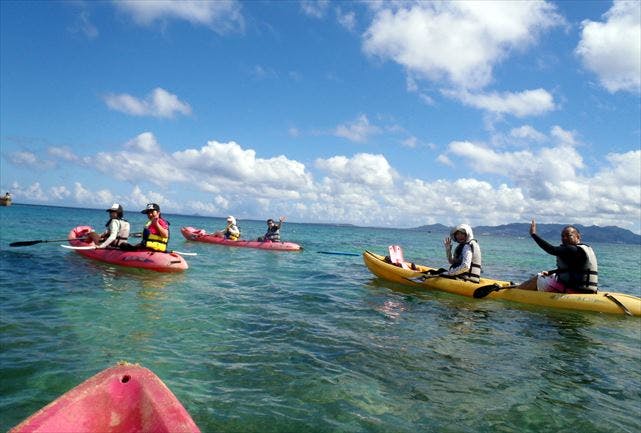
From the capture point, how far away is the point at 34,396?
15.9ft

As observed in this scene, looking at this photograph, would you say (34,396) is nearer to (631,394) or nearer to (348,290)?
(631,394)

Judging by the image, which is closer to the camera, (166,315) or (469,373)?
(469,373)

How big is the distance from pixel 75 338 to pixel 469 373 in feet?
21.0

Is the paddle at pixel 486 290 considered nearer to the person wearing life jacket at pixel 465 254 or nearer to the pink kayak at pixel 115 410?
the person wearing life jacket at pixel 465 254

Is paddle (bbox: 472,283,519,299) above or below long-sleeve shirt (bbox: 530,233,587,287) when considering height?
below

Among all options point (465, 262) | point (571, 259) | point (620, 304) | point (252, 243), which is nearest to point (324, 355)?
point (465, 262)

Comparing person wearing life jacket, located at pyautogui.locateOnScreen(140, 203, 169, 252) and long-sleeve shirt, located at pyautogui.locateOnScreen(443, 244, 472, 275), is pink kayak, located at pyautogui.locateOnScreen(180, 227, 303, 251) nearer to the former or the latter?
person wearing life jacket, located at pyautogui.locateOnScreen(140, 203, 169, 252)

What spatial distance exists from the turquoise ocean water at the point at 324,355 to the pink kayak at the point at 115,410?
1198 mm

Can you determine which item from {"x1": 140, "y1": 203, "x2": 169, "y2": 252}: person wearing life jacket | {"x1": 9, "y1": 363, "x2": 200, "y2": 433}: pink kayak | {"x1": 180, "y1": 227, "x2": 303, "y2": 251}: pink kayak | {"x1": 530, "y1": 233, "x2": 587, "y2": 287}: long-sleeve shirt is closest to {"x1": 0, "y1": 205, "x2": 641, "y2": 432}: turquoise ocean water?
{"x1": 530, "y1": 233, "x2": 587, "y2": 287}: long-sleeve shirt

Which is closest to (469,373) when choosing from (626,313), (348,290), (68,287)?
(348,290)

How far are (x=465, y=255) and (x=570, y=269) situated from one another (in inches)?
115

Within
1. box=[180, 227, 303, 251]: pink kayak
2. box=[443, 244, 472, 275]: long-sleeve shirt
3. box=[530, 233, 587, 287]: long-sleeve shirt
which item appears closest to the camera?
box=[530, 233, 587, 287]: long-sleeve shirt

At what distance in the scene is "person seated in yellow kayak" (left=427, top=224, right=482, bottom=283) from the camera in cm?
1305

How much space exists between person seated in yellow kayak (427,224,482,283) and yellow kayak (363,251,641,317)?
0.26 metres
